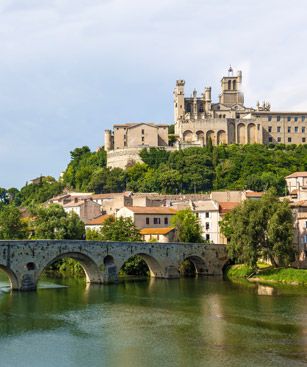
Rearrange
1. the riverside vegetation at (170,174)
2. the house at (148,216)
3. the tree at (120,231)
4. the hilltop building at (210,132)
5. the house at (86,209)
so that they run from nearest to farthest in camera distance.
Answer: the tree at (120,231), the house at (148,216), the riverside vegetation at (170,174), the house at (86,209), the hilltop building at (210,132)

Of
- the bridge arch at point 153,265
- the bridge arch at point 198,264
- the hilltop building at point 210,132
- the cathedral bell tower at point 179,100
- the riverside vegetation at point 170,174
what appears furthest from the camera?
the cathedral bell tower at point 179,100

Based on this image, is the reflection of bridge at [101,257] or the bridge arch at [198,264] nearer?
the reflection of bridge at [101,257]

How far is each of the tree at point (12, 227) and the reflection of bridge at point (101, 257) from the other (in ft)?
58.1

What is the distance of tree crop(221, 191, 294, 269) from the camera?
178 ft

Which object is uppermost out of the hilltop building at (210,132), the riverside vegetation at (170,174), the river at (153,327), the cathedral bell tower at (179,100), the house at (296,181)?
the cathedral bell tower at (179,100)

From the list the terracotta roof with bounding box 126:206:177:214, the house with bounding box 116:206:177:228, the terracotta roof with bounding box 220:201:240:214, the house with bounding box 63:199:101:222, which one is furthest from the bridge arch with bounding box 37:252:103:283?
the house with bounding box 63:199:101:222

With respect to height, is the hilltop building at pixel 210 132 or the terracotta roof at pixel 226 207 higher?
the hilltop building at pixel 210 132

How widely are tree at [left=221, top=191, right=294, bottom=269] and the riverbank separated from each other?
0.81 meters

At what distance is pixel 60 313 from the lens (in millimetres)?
39500

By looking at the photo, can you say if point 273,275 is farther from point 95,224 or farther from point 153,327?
point 95,224

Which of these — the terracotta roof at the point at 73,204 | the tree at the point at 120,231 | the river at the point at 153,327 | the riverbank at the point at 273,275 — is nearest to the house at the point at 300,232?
the riverbank at the point at 273,275

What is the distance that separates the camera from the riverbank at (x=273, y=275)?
2117 inches

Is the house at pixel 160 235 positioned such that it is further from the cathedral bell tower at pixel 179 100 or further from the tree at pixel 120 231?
the cathedral bell tower at pixel 179 100

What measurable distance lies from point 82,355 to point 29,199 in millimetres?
89387
